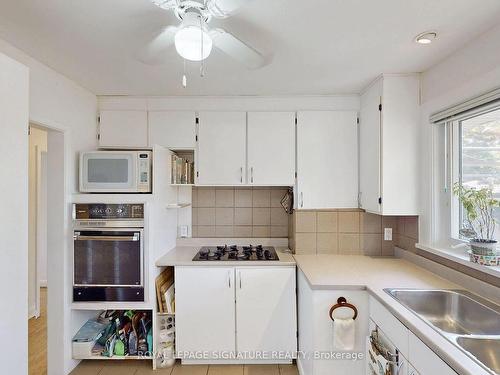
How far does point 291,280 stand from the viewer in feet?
7.65

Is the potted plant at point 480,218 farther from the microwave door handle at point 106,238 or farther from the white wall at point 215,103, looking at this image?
the microwave door handle at point 106,238

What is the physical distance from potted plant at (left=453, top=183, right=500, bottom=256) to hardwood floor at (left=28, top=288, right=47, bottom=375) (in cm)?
317

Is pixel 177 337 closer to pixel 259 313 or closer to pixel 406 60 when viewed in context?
pixel 259 313

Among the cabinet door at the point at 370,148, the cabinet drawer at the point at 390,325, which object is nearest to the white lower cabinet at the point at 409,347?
the cabinet drawer at the point at 390,325

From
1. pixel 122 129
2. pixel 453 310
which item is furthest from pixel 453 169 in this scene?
pixel 122 129

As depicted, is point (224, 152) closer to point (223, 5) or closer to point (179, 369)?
point (223, 5)

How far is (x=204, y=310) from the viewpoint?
7.61ft

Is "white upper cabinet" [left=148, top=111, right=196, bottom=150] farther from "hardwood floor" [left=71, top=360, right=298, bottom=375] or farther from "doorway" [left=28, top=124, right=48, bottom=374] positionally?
"hardwood floor" [left=71, top=360, right=298, bottom=375]

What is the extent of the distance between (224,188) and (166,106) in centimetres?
96

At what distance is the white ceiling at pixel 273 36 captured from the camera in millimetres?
1364

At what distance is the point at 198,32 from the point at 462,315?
6.43 ft

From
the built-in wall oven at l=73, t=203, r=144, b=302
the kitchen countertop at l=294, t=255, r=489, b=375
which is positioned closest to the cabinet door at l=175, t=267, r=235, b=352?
the built-in wall oven at l=73, t=203, r=144, b=302

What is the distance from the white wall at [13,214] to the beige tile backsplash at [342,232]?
1.96 metres

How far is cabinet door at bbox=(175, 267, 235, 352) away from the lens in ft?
7.60
